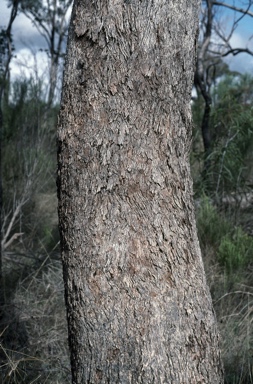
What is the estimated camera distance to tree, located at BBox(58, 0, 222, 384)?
211cm

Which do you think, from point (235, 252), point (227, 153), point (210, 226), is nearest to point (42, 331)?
point (235, 252)

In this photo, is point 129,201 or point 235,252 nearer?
point 129,201

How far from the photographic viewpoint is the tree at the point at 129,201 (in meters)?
2.11

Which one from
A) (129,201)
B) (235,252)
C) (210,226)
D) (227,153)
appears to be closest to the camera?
(129,201)

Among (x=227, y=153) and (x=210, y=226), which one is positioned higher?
(x=227, y=153)

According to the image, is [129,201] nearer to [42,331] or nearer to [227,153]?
[42,331]

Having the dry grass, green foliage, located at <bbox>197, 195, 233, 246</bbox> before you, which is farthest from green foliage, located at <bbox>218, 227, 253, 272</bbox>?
the dry grass

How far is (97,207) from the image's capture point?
2.13 m

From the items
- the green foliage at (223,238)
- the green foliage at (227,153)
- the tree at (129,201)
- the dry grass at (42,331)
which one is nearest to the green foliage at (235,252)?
the green foliage at (223,238)

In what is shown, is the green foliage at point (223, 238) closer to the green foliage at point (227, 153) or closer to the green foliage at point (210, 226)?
the green foliage at point (210, 226)

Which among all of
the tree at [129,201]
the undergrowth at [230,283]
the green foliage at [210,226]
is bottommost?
the undergrowth at [230,283]

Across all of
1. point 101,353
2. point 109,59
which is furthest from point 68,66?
point 101,353

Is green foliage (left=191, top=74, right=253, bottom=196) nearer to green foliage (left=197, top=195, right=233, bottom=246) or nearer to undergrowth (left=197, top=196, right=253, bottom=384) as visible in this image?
undergrowth (left=197, top=196, right=253, bottom=384)

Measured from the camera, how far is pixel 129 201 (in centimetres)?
212
